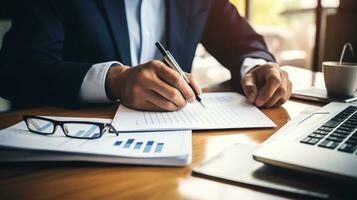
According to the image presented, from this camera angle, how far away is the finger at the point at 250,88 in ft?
2.57

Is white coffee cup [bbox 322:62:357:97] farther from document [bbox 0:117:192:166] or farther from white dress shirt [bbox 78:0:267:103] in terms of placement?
document [bbox 0:117:192:166]

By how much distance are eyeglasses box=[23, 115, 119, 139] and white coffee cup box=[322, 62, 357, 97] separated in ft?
1.95

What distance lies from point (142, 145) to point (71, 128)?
0.16 meters

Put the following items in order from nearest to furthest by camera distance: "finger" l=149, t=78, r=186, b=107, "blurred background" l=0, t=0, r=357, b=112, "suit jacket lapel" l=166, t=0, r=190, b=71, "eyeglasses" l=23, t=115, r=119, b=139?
Answer: "eyeglasses" l=23, t=115, r=119, b=139
"finger" l=149, t=78, r=186, b=107
"suit jacket lapel" l=166, t=0, r=190, b=71
"blurred background" l=0, t=0, r=357, b=112

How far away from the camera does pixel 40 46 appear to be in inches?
33.8

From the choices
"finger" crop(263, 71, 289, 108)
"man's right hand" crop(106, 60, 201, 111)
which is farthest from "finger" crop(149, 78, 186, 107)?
"finger" crop(263, 71, 289, 108)

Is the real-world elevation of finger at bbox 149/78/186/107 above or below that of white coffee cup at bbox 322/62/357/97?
above

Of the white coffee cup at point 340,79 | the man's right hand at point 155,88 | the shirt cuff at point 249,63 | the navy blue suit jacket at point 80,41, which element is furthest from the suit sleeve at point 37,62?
the white coffee cup at point 340,79

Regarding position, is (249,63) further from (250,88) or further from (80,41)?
(80,41)

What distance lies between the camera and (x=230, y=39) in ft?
3.94

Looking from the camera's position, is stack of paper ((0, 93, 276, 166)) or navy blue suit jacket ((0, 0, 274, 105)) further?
navy blue suit jacket ((0, 0, 274, 105))

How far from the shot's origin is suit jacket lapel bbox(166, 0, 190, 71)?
1079 mm

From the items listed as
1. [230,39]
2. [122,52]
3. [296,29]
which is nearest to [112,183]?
[122,52]

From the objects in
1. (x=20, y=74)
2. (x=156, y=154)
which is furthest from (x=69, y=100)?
(x=156, y=154)
